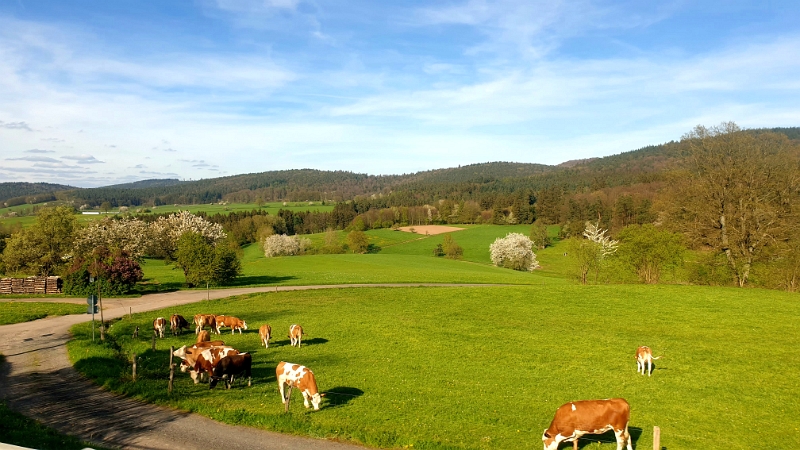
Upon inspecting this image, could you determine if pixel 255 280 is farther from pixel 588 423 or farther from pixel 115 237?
pixel 588 423

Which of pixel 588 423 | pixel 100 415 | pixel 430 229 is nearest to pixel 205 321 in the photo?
pixel 100 415

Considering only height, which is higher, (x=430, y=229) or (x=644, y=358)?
(x=430, y=229)

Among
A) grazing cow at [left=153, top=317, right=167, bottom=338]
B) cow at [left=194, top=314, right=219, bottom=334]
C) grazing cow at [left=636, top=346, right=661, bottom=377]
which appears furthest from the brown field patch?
grazing cow at [left=636, top=346, right=661, bottom=377]

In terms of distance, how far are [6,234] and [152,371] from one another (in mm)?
73287

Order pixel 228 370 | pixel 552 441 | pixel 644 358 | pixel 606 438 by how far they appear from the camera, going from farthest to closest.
Result: pixel 644 358 < pixel 228 370 < pixel 606 438 < pixel 552 441

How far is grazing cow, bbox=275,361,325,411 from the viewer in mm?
16047

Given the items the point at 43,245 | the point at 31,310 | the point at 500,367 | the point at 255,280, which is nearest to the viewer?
the point at 500,367

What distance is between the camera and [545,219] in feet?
460

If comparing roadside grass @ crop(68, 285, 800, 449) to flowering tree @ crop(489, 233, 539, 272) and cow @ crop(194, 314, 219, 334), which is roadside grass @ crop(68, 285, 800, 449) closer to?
cow @ crop(194, 314, 219, 334)

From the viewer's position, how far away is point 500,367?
847 inches

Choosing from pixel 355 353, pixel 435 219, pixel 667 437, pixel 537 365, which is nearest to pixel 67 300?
pixel 355 353

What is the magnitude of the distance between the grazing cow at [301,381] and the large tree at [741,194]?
45559mm

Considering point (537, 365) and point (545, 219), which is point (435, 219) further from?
point (537, 365)

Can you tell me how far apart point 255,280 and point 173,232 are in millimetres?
21949
